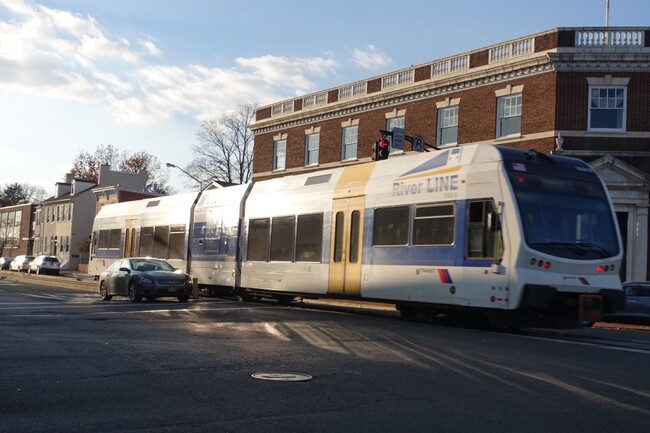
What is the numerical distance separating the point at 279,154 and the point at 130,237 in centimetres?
1453

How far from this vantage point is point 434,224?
14.8 meters

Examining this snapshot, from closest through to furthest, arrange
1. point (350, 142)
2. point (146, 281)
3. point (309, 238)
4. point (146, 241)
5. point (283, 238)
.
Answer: point (309, 238), point (283, 238), point (146, 281), point (146, 241), point (350, 142)

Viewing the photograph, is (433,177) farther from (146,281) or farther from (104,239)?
(104,239)

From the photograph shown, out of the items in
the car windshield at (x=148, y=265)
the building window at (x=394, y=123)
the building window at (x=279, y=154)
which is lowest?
the car windshield at (x=148, y=265)

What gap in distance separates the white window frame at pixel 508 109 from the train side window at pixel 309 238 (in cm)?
1379

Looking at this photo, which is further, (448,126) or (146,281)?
(448,126)

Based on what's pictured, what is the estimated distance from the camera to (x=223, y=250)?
909 inches

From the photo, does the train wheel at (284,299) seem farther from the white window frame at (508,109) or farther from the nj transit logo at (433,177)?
the white window frame at (508,109)

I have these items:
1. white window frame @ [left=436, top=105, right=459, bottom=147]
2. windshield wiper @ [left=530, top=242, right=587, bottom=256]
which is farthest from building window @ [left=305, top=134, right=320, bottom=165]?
windshield wiper @ [left=530, top=242, right=587, bottom=256]

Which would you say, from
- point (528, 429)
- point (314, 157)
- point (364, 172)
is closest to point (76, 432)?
point (528, 429)

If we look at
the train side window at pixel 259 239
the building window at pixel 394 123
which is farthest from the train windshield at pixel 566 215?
the building window at pixel 394 123

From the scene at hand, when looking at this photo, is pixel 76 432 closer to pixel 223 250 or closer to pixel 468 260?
pixel 468 260

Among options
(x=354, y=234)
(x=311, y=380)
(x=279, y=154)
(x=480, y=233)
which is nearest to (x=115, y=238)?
(x=279, y=154)

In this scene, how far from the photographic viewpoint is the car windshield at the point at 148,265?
22.0 m
